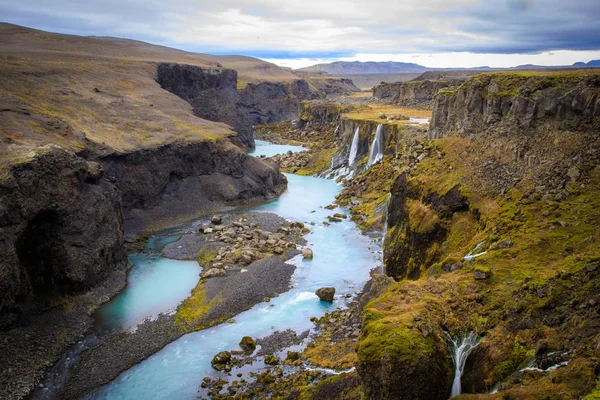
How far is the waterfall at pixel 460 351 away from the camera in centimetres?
1880

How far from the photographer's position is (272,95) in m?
167

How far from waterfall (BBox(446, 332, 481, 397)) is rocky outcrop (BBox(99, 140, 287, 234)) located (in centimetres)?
4235

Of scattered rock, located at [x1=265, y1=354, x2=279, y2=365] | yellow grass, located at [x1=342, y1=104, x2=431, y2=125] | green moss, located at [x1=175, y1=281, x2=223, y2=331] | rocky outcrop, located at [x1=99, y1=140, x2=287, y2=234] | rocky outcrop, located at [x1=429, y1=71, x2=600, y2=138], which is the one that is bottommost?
green moss, located at [x1=175, y1=281, x2=223, y2=331]

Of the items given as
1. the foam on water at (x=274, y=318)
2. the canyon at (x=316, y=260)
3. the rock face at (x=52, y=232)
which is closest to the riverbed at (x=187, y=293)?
the foam on water at (x=274, y=318)

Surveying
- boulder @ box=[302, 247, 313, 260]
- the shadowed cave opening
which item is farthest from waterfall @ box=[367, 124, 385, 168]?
the shadowed cave opening

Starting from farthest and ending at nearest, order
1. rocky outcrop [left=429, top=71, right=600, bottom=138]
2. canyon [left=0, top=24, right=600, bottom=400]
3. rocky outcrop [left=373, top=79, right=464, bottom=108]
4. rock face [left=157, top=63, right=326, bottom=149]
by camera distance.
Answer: rocky outcrop [left=373, top=79, right=464, bottom=108] < rock face [left=157, top=63, right=326, bottom=149] < rocky outcrop [left=429, top=71, right=600, bottom=138] < canyon [left=0, top=24, right=600, bottom=400]

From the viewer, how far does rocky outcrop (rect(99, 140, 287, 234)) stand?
56000 millimetres

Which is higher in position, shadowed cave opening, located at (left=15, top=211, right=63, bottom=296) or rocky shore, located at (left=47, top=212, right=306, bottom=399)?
shadowed cave opening, located at (left=15, top=211, right=63, bottom=296)

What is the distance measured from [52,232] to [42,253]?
2129mm

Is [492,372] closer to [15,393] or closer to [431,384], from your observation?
[431,384]

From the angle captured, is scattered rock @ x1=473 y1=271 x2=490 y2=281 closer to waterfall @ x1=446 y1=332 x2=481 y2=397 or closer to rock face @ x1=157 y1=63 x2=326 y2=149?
waterfall @ x1=446 y1=332 x2=481 y2=397

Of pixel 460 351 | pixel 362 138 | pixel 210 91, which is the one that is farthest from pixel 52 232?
pixel 210 91

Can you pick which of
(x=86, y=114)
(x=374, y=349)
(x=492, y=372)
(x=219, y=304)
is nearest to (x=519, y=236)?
(x=492, y=372)

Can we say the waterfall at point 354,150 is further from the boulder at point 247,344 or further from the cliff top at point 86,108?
the boulder at point 247,344
